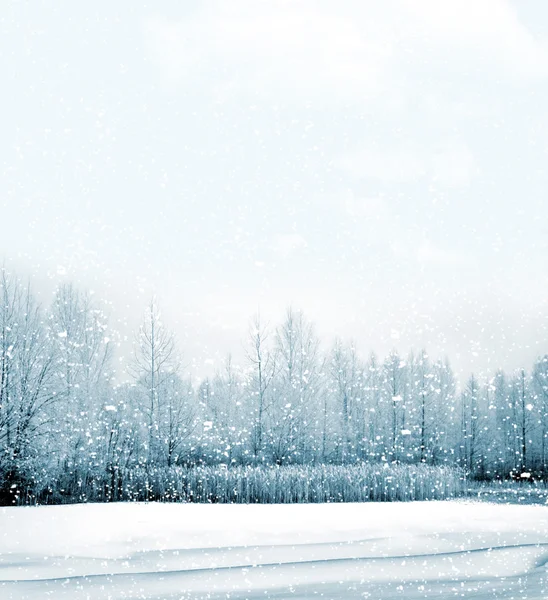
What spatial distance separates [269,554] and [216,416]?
987 inches

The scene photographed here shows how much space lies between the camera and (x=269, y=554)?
8.32 m

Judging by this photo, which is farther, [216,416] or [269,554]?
[216,416]

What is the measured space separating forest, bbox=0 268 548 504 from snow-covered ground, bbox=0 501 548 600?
258cm

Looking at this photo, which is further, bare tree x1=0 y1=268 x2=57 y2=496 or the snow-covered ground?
bare tree x1=0 y1=268 x2=57 y2=496

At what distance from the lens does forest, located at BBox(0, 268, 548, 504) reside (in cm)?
1562

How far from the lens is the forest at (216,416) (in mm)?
15625

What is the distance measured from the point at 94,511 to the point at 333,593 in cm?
793

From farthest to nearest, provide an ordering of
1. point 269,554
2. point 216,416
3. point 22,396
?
1. point 216,416
2. point 22,396
3. point 269,554

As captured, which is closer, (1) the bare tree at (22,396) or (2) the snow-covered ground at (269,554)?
(2) the snow-covered ground at (269,554)

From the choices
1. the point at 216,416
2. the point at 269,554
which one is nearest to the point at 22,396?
the point at 269,554

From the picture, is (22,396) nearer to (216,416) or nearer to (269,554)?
(269,554)

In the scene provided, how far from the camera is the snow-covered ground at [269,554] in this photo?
6363 mm

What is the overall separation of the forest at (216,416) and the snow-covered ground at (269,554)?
2.58m

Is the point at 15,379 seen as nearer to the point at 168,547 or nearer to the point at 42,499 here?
the point at 42,499
